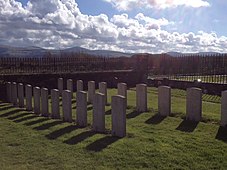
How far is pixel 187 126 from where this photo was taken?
890 cm

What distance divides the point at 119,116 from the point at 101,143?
3.23 feet

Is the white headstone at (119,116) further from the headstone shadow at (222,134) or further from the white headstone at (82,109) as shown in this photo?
the headstone shadow at (222,134)

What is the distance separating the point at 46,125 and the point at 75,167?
363 centimetres

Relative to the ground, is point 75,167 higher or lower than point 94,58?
lower

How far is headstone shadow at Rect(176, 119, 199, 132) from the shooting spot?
27.9 feet

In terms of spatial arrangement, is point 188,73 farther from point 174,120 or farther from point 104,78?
point 174,120

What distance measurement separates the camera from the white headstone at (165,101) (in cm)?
1066

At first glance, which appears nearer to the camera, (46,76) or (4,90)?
(4,90)

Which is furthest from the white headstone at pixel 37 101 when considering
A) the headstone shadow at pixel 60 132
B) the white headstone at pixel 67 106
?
the headstone shadow at pixel 60 132

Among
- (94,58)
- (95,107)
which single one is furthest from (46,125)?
(94,58)

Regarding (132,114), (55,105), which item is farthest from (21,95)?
(132,114)

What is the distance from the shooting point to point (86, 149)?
6.73 metres

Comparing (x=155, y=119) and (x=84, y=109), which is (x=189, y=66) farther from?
(x=84, y=109)

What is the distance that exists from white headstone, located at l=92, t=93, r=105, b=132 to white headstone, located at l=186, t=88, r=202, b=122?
2868 mm
